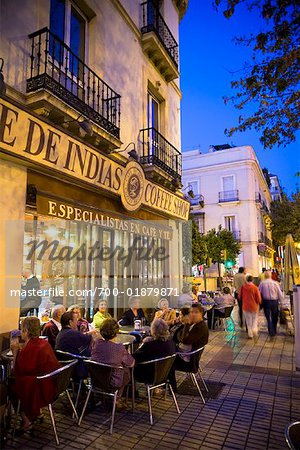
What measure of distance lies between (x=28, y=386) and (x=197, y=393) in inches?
98.2

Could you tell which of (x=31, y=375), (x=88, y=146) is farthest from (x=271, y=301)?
(x=31, y=375)

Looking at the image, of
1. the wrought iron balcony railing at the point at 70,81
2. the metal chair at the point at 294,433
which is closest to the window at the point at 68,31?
the wrought iron balcony railing at the point at 70,81

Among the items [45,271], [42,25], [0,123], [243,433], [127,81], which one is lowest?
[243,433]

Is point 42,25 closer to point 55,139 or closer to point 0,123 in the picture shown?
point 55,139

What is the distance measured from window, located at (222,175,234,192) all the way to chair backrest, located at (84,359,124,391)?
26950mm

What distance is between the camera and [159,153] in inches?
416

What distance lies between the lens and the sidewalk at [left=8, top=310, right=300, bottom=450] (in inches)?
133

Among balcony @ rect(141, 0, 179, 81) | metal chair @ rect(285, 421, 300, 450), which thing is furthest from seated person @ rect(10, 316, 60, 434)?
balcony @ rect(141, 0, 179, 81)

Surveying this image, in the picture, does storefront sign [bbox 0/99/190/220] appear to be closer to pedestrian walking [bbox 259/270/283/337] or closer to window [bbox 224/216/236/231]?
pedestrian walking [bbox 259/270/283/337]

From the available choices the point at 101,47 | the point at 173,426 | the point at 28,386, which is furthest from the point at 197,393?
the point at 101,47

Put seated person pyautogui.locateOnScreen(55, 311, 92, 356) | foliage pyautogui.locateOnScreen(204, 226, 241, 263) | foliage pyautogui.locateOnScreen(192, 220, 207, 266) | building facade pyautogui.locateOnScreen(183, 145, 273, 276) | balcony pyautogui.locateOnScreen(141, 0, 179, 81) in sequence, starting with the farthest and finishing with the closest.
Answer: building facade pyautogui.locateOnScreen(183, 145, 273, 276), foliage pyautogui.locateOnScreen(204, 226, 241, 263), foliage pyautogui.locateOnScreen(192, 220, 207, 266), balcony pyautogui.locateOnScreen(141, 0, 179, 81), seated person pyautogui.locateOnScreen(55, 311, 92, 356)

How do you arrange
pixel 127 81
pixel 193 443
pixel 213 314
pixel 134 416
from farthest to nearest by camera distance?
pixel 213 314 < pixel 127 81 < pixel 134 416 < pixel 193 443

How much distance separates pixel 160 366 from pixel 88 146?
13.3 feet

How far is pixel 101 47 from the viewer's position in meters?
7.79
